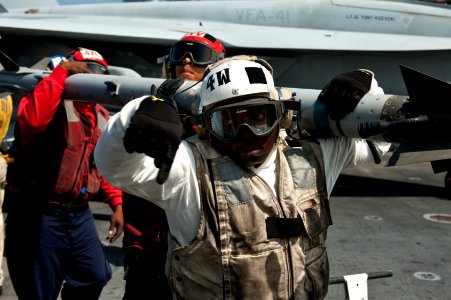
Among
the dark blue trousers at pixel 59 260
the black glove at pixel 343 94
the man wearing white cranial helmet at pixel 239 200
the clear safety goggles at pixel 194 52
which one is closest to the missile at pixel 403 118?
the black glove at pixel 343 94

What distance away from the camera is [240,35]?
33.3 feet

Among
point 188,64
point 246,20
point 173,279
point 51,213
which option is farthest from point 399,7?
point 173,279

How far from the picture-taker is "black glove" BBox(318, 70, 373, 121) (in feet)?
6.47

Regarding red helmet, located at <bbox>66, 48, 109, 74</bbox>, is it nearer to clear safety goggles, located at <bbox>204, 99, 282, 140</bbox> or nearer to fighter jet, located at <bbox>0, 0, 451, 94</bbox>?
clear safety goggles, located at <bbox>204, 99, 282, 140</bbox>

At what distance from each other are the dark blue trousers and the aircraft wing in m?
6.61

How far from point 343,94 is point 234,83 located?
434 mm

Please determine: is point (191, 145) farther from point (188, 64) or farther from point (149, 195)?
point (188, 64)

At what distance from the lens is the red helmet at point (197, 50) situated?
3049mm

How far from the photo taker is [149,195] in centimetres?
177

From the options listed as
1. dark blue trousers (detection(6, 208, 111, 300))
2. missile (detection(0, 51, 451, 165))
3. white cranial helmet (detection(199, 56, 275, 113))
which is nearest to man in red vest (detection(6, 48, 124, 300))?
dark blue trousers (detection(6, 208, 111, 300))

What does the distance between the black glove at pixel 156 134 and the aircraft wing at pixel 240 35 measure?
768 cm

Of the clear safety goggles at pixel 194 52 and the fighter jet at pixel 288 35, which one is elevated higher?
the fighter jet at pixel 288 35

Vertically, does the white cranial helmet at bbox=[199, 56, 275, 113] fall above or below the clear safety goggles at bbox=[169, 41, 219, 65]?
below

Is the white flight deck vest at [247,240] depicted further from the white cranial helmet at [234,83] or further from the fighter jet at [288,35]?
the fighter jet at [288,35]
